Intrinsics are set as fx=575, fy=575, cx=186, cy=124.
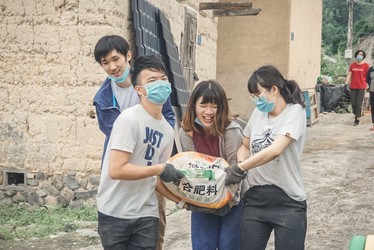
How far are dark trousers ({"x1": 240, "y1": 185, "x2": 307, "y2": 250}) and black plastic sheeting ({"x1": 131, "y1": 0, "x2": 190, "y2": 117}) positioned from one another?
362cm

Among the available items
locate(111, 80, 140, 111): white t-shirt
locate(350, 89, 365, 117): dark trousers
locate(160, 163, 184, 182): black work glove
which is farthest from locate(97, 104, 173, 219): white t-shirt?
locate(350, 89, 365, 117): dark trousers

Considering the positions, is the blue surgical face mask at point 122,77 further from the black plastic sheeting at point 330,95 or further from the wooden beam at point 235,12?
the black plastic sheeting at point 330,95

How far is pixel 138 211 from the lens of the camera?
2.91 m

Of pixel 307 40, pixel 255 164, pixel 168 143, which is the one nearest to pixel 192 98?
pixel 168 143

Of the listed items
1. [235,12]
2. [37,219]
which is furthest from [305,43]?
[37,219]

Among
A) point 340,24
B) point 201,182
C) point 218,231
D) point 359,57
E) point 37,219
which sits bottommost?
point 37,219

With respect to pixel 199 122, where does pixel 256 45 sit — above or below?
above

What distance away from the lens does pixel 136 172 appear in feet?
9.20

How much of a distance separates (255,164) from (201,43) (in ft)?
21.8

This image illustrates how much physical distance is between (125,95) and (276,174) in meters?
0.97

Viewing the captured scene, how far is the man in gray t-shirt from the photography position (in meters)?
2.82

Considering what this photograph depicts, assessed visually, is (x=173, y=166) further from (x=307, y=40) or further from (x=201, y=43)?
(x=307, y=40)

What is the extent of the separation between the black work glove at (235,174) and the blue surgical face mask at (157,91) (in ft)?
1.68

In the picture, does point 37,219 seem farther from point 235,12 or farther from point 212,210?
point 235,12
